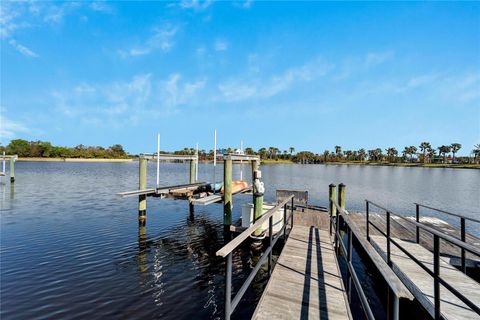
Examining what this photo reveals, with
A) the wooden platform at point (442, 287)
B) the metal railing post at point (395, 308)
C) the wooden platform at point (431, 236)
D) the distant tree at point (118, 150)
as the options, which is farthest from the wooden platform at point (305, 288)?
the distant tree at point (118, 150)

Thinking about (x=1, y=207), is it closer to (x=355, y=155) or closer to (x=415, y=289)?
(x=415, y=289)

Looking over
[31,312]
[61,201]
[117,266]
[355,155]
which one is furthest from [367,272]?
[355,155]

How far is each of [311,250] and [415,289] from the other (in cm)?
214

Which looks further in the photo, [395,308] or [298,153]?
[298,153]

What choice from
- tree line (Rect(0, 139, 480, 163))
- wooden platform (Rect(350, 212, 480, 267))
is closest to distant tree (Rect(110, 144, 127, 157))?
tree line (Rect(0, 139, 480, 163))

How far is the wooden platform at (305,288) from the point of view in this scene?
3.51 meters

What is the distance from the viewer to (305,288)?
13.8 feet

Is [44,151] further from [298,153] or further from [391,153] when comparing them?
[391,153]

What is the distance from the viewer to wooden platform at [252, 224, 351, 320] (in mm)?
3510

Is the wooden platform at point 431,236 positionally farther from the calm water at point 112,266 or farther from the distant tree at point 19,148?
the distant tree at point 19,148

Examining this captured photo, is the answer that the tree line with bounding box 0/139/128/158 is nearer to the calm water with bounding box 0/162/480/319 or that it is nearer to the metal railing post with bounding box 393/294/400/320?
the calm water with bounding box 0/162/480/319

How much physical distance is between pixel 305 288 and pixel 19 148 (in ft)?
502

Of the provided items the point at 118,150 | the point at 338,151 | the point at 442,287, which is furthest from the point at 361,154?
the point at 442,287

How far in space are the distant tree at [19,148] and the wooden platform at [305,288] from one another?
14772cm
